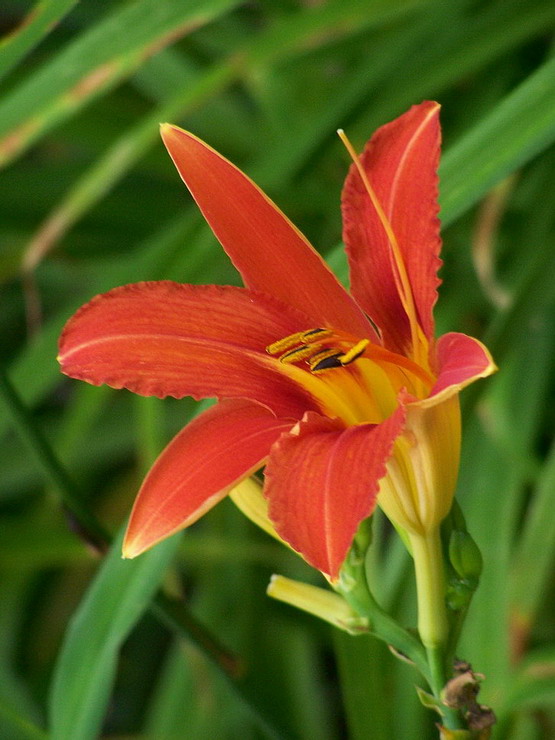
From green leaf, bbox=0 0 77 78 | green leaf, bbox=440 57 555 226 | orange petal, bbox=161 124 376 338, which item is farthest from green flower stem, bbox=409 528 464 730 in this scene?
green leaf, bbox=0 0 77 78

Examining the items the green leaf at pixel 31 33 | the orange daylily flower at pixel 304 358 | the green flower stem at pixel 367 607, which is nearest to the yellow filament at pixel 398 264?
the orange daylily flower at pixel 304 358

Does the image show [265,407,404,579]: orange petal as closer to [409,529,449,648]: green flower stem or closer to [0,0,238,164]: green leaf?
[409,529,449,648]: green flower stem

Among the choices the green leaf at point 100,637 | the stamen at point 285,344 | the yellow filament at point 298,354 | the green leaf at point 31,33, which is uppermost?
the green leaf at point 31,33

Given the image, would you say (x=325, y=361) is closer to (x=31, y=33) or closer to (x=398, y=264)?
(x=398, y=264)

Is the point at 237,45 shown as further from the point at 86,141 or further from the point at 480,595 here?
the point at 480,595

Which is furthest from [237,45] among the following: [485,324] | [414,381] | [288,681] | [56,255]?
[414,381]

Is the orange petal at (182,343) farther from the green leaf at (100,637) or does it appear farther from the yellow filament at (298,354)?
the green leaf at (100,637)

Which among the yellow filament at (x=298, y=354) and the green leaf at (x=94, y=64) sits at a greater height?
the green leaf at (x=94, y=64)
